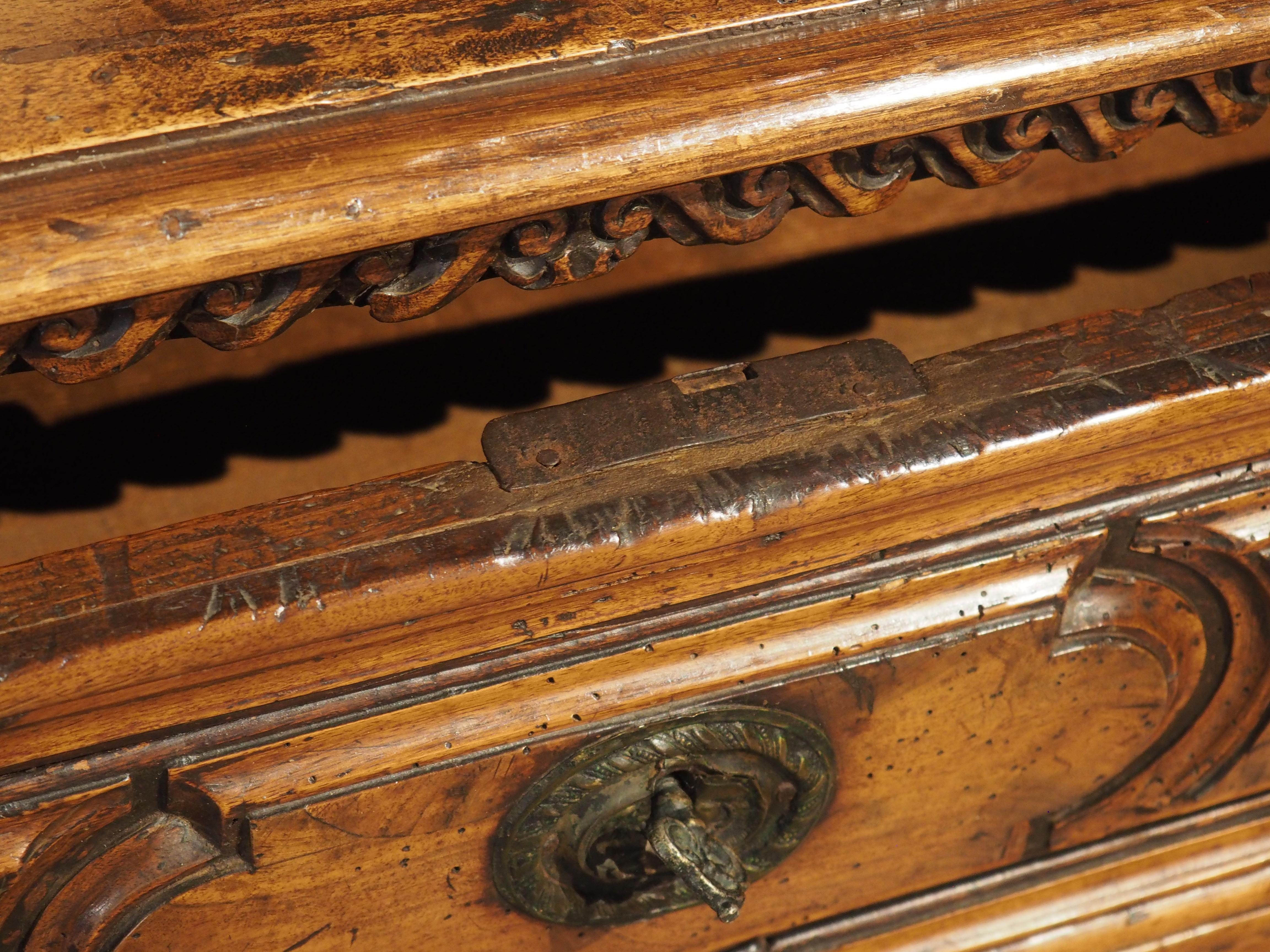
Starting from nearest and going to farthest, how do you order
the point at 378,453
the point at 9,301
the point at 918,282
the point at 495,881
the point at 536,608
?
the point at 9,301, the point at 536,608, the point at 495,881, the point at 378,453, the point at 918,282

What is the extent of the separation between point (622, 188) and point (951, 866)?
57 cm

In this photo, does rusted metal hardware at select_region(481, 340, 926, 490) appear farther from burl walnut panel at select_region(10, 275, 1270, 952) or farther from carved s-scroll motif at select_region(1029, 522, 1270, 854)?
carved s-scroll motif at select_region(1029, 522, 1270, 854)

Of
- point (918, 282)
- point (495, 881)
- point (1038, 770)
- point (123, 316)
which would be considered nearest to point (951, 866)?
point (1038, 770)

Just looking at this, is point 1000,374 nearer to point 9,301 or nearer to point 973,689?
point 973,689

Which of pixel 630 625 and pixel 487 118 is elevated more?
pixel 487 118

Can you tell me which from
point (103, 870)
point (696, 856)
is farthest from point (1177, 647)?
point (103, 870)

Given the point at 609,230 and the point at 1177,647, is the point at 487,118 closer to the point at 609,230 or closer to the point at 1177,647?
the point at 609,230

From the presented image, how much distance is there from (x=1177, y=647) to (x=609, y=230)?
0.46 metres

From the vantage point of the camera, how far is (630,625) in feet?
2.26

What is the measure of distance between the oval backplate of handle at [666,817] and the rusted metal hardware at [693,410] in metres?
0.16

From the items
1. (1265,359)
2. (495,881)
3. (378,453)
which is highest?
(378,453)

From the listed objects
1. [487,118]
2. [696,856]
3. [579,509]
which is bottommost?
[696,856]

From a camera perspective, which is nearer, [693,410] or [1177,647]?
[693,410]

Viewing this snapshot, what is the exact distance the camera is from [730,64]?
23.8 inches
